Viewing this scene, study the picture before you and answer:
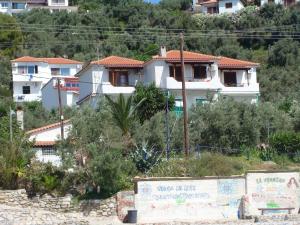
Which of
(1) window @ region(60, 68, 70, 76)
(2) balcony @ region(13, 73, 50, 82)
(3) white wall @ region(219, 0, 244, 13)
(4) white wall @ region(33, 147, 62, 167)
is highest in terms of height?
(3) white wall @ region(219, 0, 244, 13)

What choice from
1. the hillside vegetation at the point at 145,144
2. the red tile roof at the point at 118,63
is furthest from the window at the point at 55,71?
the red tile roof at the point at 118,63

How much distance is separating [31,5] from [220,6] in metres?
40.5

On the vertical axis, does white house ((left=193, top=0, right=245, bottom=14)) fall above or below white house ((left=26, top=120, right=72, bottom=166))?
above

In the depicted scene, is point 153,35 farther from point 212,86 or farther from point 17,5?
point 212,86

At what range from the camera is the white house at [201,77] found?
6184 centimetres

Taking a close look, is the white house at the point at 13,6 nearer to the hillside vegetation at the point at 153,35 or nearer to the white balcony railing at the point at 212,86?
the hillside vegetation at the point at 153,35

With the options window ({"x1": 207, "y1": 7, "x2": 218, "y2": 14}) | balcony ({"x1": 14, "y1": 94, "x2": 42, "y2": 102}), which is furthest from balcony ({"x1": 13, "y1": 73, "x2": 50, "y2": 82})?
window ({"x1": 207, "y1": 7, "x2": 218, "y2": 14})

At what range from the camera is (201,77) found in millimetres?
63625

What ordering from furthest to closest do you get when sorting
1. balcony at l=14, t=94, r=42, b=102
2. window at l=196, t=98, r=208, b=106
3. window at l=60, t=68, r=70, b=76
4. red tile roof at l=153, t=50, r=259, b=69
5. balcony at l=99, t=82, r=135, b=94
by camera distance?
window at l=60, t=68, r=70, b=76 < balcony at l=14, t=94, r=42, b=102 < red tile roof at l=153, t=50, r=259, b=69 < balcony at l=99, t=82, r=135, b=94 < window at l=196, t=98, r=208, b=106

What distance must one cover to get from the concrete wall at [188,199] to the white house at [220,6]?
96.8 metres

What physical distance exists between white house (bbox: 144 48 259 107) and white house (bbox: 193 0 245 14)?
219 ft

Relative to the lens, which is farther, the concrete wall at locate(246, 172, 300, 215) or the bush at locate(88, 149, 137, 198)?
the bush at locate(88, 149, 137, 198)

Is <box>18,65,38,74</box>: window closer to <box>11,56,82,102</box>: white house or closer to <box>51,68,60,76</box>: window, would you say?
<box>11,56,82,102</box>: white house

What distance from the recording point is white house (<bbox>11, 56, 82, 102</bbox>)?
94.6 meters
